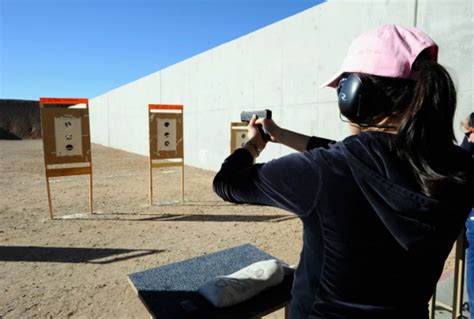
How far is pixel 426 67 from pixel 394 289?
39 cm

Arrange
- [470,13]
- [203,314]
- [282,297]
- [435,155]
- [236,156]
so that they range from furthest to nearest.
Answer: [470,13] < [282,297] < [203,314] < [236,156] < [435,155]

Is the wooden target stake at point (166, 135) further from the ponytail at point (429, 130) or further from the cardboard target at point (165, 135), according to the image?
the ponytail at point (429, 130)

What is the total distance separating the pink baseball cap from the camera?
0.54 m

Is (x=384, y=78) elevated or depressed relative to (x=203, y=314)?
elevated

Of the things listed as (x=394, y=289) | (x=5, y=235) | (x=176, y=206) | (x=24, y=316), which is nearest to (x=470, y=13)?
(x=394, y=289)

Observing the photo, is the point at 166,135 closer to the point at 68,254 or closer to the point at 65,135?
the point at 65,135

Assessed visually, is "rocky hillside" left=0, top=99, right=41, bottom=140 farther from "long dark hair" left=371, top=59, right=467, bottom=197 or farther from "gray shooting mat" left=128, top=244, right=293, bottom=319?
"long dark hair" left=371, top=59, right=467, bottom=197

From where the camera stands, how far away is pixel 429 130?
50 centimetres

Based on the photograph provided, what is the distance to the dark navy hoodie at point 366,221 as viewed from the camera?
494 millimetres

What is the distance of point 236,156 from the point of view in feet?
2.38

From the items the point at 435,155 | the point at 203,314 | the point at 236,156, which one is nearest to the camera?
the point at 435,155

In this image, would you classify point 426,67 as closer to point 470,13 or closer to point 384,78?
point 384,78

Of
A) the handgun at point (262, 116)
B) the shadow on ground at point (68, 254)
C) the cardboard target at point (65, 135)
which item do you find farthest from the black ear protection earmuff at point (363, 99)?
the cardboard target at point (65, 135)

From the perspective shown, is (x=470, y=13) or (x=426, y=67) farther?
(x=470, y=13)
